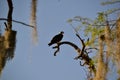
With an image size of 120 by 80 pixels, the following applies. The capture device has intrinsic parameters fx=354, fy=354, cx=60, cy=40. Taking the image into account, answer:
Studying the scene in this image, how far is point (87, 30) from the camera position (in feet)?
18.7

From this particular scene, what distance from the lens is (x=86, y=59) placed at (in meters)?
6.10

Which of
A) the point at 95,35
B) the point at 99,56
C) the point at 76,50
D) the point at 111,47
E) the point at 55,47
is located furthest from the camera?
the point at 76,50

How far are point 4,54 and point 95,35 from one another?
8.84ft

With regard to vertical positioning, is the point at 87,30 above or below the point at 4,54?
above

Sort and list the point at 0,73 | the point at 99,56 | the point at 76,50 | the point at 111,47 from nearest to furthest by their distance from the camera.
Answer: the point at 0,73
the point at 111,47
the point at 99,56
the point at 76,50

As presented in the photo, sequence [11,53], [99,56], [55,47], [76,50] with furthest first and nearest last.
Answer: [76,50]
[55,47]
[99,56]
[11,53]

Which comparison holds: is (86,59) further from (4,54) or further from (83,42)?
(4,54)

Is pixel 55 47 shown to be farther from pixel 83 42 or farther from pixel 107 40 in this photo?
pixel 107 40

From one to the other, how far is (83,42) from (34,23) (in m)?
3.15

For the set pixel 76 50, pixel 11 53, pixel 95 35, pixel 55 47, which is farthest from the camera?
pixel 76 50

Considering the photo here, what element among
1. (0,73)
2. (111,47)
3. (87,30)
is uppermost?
(87,30)

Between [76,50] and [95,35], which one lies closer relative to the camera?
[95,35]

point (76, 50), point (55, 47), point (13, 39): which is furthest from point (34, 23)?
point (76, 50)

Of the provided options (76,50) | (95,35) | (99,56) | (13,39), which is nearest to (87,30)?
(95,35)
